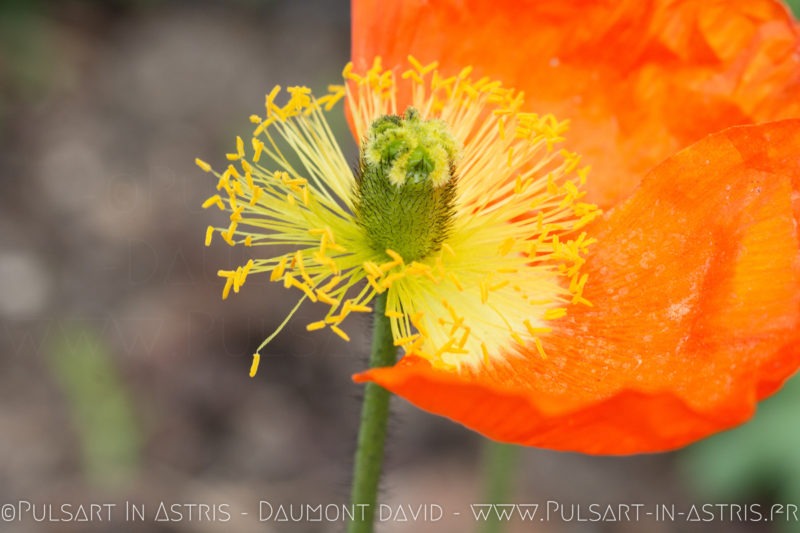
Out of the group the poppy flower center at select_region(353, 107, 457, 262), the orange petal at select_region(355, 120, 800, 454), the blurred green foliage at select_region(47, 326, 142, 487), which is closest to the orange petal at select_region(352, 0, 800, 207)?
the orange petal at select_region(355, 120, 800, 454)

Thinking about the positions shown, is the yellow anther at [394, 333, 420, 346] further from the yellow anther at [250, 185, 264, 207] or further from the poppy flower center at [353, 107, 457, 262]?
the yellow anther at [250, 185, 264, 207]

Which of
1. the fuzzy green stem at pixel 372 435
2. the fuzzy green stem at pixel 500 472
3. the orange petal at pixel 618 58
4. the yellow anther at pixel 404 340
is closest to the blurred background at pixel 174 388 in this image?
the fuzzy green stem at pixel 500 472

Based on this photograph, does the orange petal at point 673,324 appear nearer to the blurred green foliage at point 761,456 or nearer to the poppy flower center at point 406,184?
the poppy flower center at point 406,184

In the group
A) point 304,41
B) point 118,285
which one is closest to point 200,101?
point 304,41

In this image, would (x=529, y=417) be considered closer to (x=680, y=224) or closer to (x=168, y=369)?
(x=680, y=224)

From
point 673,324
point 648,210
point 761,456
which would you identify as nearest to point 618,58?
point 648,210

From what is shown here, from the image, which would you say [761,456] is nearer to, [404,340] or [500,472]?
[500,472]

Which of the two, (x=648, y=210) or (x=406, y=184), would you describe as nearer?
(x=406, y=184)
